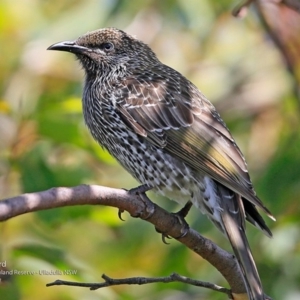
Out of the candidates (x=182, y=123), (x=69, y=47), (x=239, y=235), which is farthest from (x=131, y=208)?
(x=69, y=47)

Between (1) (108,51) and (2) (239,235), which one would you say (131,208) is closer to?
(2) (239,235)

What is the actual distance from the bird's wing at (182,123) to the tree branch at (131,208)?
19.3 inches

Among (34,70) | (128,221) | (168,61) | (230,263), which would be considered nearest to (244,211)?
(230,263)

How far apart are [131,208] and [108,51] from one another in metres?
2.13

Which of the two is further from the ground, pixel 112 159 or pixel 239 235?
pixel 112 159

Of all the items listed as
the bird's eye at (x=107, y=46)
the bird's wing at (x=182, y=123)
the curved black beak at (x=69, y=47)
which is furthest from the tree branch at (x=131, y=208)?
the bird's eye at (x=107, y=46)

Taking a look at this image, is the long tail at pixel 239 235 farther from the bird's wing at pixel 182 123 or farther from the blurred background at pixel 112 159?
the blurred background at pixel 112 159

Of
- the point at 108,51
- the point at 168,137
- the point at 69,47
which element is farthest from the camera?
the point at 108,51

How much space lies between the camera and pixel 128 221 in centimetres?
598

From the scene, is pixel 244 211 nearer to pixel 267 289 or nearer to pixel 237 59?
pixel 267 289

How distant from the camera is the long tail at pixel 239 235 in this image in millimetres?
3891

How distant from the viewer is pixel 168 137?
500 cm

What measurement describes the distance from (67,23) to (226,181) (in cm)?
261

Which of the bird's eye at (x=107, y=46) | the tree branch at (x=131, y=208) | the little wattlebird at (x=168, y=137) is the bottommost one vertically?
the tree branch at (x=131, y=208)
